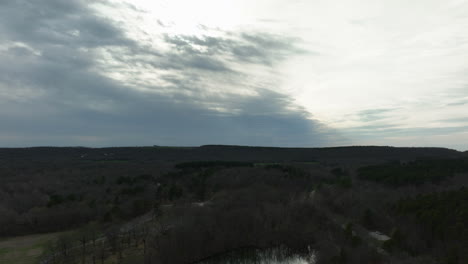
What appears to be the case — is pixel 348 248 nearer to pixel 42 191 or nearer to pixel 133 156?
pixel 42 191

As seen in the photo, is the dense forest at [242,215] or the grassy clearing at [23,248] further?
the grassy clearing at [23,248]

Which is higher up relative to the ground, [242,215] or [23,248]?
[242,215]

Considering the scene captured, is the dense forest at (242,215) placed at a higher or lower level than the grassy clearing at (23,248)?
higher

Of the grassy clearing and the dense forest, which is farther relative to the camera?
the grassy clearing

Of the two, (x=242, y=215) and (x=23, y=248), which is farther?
(x=242, y=215)

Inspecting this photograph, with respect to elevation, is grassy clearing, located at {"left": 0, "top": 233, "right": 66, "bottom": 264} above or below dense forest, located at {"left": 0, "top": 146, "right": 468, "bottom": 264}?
below
